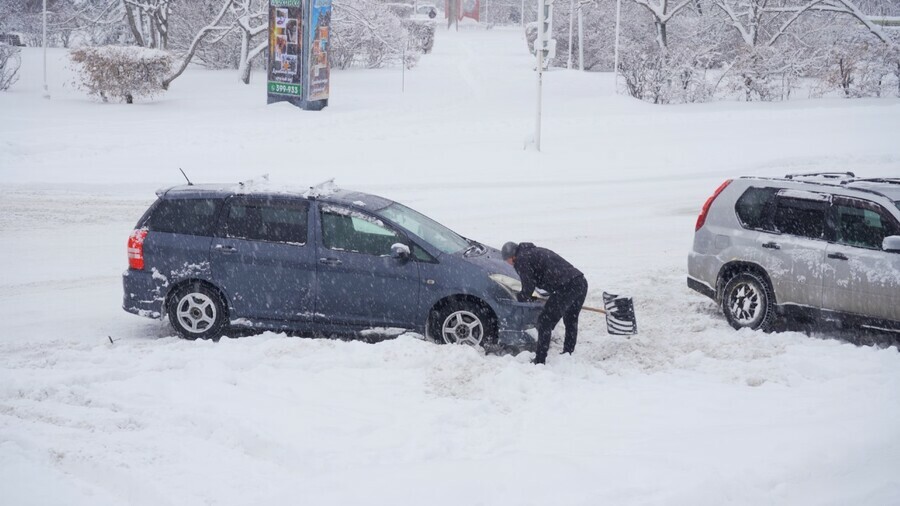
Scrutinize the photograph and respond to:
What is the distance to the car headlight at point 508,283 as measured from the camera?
28.8ft

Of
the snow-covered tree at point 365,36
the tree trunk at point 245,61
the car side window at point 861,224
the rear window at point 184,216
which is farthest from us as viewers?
the snow-covered tree at point 365,36

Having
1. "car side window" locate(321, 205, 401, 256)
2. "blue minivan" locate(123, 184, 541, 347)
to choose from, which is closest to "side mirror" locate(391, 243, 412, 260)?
"blue minivan" locate(123, 184, 541, 347)

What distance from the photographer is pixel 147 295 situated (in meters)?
9.20

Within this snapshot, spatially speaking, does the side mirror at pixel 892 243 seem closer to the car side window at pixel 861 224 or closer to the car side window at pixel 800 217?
the car side window at pixel 861 224

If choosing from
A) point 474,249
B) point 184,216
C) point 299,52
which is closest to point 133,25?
point 299,52

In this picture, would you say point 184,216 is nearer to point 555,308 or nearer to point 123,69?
point 555,308

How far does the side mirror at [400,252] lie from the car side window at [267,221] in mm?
933

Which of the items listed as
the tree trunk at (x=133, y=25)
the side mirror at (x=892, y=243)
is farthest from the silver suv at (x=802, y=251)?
the tree trunk at (x=133, y=25)

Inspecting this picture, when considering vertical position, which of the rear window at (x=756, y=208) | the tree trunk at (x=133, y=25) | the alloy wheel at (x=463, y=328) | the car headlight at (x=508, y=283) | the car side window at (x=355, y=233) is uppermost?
the tree trunk at (x=133, y=25)

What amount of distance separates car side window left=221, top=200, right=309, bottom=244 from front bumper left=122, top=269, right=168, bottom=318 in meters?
0.82

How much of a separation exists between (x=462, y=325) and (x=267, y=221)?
2.23m

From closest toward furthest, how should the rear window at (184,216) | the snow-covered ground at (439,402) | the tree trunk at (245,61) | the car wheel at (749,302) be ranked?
the snow-covered ground at (439,402) → the rear window at (184,216) → the car wheel at (749,302) → the tree trunk at (245,61)

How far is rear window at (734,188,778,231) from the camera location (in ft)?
32.9

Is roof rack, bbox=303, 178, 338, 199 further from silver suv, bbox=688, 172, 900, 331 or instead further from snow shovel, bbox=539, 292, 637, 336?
silver suv, bbox=688, 172, 900, 331
